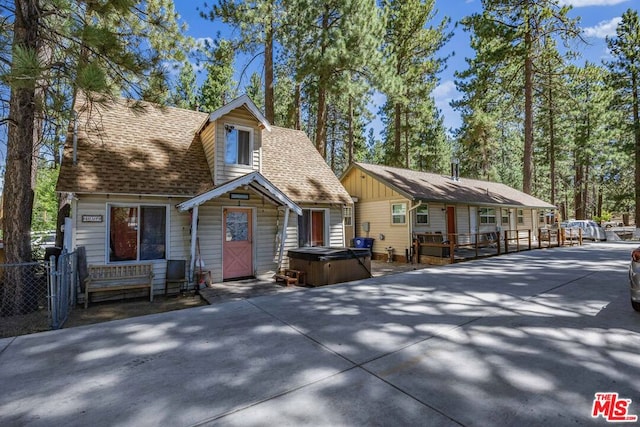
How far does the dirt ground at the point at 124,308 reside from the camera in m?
5.27

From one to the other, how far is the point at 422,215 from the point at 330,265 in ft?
26.4

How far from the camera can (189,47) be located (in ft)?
26.9

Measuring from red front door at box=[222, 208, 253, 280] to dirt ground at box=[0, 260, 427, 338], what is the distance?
1015 millimetres

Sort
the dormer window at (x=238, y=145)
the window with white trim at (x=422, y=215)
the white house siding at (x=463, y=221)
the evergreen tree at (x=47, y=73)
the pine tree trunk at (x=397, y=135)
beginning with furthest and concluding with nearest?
the pine tree trunk at (x=397, y=135), the white house siding at (x=463, y=221), the window with white trim at (x=422, y=215), the dormer window at (x=238, y=145), the evergreen tree at (x=47, y=73)

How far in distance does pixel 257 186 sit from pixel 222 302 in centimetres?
347

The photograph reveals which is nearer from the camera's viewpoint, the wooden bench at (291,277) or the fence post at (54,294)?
the fence post at (54,294)

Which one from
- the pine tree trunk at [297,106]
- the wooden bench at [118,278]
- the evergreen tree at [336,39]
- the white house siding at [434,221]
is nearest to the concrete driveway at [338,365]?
the wooden bench at [118,278]

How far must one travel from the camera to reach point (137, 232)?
7.74m

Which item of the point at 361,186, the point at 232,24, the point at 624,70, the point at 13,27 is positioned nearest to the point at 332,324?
the point at 13,27

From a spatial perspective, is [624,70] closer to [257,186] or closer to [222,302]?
[257,186]

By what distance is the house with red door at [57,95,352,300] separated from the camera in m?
7.36

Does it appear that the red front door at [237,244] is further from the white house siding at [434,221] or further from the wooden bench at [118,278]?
the white house siding at [434,221]

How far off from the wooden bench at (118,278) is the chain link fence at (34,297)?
0.35m

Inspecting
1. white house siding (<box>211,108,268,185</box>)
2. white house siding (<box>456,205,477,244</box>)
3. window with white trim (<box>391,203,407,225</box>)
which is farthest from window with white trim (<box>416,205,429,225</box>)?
white house siding (<box>211,108,268,185</box>)
